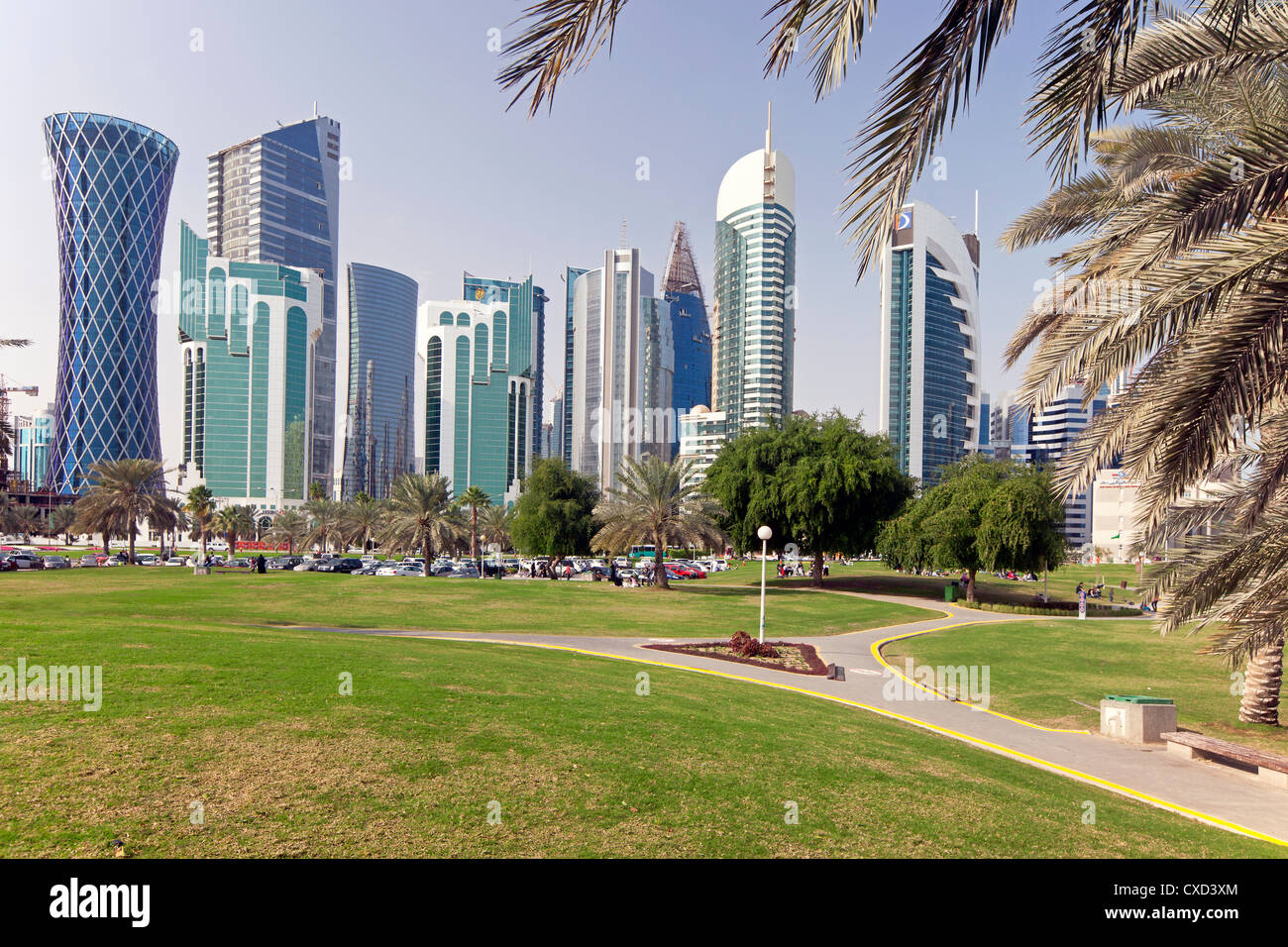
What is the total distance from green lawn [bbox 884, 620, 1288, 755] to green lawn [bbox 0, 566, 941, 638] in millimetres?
5824

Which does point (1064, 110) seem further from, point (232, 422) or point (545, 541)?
point (232, 422)

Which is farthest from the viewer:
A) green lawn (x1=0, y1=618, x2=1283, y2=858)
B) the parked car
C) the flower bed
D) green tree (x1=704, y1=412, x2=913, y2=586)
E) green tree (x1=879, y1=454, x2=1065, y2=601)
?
the parked car

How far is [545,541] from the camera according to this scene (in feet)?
183

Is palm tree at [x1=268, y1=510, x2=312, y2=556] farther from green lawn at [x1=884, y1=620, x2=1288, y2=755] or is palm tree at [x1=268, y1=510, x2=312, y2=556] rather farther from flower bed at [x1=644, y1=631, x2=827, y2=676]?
green lawn at [x1=884, y1=620, x2=1288, y2=755]

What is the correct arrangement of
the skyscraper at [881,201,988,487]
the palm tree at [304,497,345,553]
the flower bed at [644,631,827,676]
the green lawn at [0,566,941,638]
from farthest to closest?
the skyscraper at [881,201,988,487] < the palm tree at [304,497,345,553] < the green lawn at [0,566,941,638] < the flower bed at [644,631,827,676]

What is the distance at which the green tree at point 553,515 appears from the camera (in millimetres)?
55719

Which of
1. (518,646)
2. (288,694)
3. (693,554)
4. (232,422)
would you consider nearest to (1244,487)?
(288,694)

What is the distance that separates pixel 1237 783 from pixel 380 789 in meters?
13.3

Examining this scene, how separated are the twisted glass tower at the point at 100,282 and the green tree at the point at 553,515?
14140cm

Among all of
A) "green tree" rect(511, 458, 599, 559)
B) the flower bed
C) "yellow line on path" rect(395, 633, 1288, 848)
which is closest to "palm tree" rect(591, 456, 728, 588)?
"green tree" rect(511, 458, 599, 559)

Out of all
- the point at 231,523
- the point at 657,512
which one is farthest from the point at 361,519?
the point at 657,512

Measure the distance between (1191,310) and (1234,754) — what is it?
1051 centimetres

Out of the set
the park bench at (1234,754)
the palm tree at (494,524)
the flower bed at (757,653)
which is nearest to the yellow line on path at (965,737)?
the flower bed at (757,653)

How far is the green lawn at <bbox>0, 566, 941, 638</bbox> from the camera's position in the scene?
2662 centimetres
